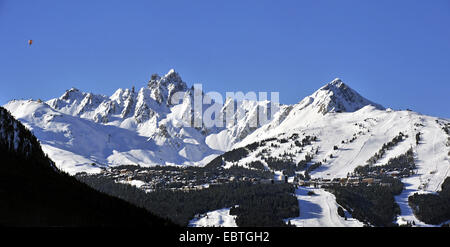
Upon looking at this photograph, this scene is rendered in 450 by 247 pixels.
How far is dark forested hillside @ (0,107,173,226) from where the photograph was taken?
212 feet

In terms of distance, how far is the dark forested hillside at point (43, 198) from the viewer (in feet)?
212

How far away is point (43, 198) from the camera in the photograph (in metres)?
72.4

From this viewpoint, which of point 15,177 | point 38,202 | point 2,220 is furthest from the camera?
point 15,177

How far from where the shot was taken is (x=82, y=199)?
7906 centimetres
